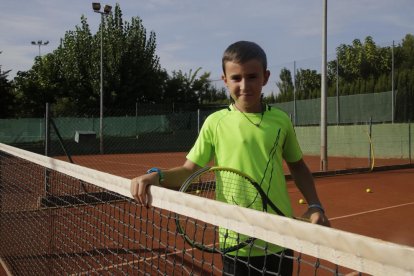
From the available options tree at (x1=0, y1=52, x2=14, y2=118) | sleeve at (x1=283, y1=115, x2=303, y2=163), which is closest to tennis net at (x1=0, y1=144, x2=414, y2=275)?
sleeve at (x1=283, y1=115, x2=303, y2=163)

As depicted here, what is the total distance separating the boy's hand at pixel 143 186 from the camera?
6.75 ft

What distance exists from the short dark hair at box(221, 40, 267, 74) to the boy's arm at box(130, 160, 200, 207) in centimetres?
54

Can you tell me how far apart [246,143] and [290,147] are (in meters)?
0.29

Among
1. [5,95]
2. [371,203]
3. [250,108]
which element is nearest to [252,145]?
[250,108]

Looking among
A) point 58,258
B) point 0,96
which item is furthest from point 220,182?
Result: point 0,96

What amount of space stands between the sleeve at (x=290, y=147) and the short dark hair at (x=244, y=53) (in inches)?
13.2

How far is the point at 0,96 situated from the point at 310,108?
18402 mm

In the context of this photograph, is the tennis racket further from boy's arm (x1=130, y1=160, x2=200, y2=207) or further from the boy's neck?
the boy's neck

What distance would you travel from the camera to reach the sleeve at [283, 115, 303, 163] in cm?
225

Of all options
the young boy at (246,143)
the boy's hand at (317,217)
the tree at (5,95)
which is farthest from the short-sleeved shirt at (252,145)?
the tree at (5,95)

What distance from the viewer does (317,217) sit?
198 centimetres

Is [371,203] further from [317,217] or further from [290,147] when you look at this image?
[317,217]

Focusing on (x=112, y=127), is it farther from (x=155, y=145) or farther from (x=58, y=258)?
(x=58, y=258)

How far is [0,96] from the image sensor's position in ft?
93.2
